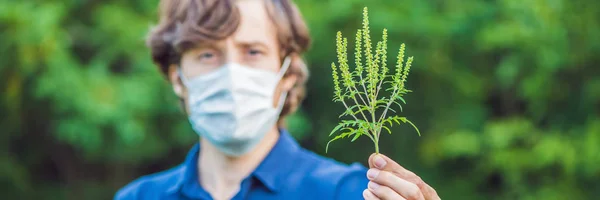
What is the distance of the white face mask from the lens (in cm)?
270

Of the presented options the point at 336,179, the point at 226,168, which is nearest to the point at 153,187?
the point at 226,168

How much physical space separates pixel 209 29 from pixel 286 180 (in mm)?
514

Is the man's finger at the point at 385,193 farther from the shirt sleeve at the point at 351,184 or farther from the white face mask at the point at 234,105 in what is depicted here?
the white face mask at the point at 234,105

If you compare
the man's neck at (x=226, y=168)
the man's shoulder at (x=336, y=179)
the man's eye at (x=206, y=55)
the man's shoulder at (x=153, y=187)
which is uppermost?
the man's eye at (x=206, y=55)

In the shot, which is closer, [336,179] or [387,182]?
[387,182]

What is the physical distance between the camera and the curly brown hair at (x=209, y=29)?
101 inches

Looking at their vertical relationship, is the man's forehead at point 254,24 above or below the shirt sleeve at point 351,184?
above

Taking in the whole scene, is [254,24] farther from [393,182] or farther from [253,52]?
[393,182]

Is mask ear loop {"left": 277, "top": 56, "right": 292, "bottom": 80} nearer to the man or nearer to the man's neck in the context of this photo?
the man

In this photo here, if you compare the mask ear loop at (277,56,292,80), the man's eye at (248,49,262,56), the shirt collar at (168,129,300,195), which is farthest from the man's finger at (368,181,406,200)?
the mask ear loop at (277,56,292,80)

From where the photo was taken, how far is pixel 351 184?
7.98 ft

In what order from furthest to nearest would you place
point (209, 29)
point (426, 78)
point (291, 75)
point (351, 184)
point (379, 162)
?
point (426, 78)
point (291, 75)
point (209, 29)
point (351, 184)
point (379, 162)

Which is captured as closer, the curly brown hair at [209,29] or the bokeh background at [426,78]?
the curly brown hair at [209,29]

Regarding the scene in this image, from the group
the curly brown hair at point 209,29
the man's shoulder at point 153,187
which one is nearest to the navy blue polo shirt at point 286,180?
the man's shoulder at point 153,187
